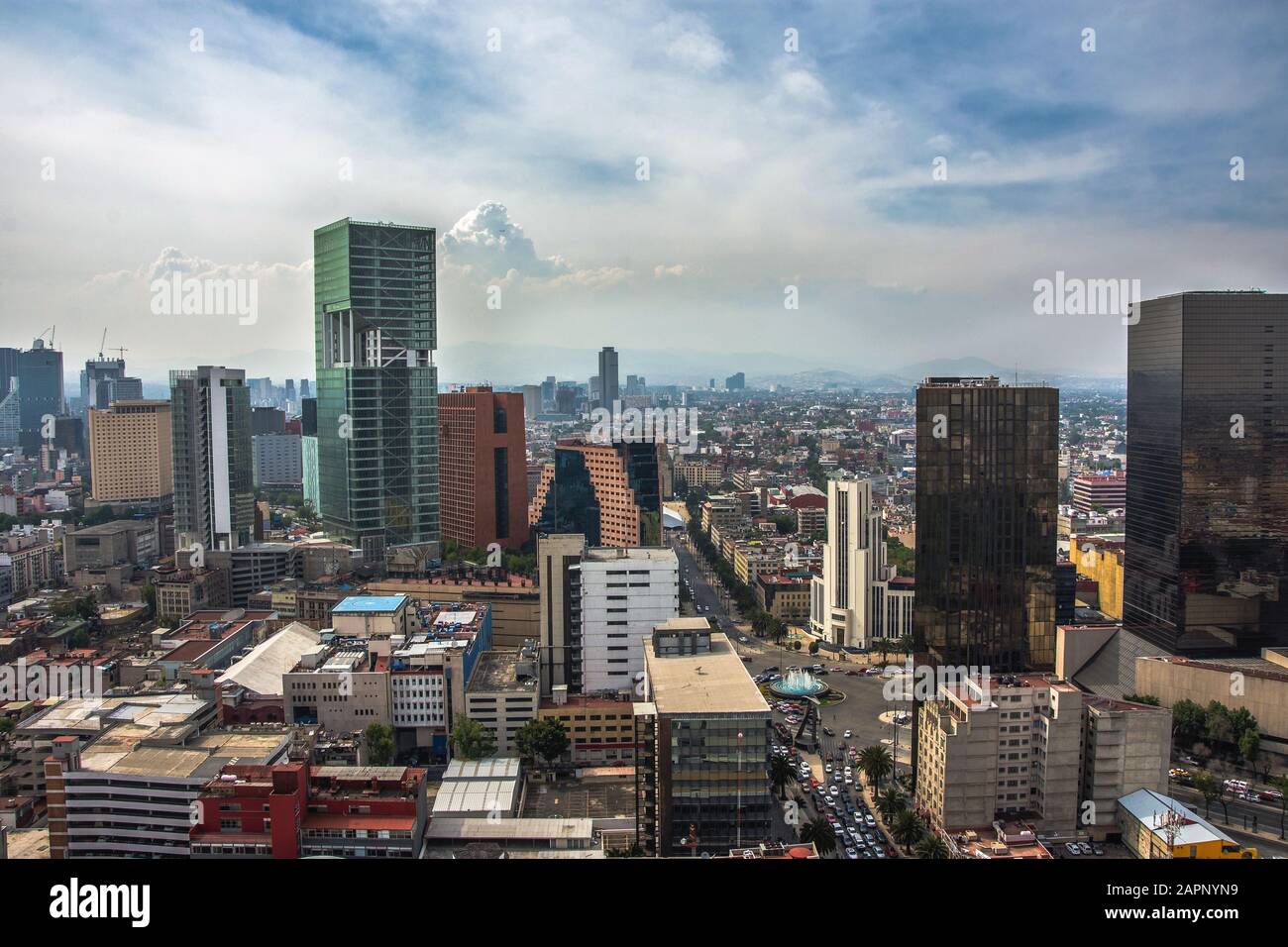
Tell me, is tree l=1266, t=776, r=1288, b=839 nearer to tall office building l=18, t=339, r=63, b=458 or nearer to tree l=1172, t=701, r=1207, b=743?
tree l=1172, t=701, r=1207, b=743

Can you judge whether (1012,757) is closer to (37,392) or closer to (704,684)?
(704,684)

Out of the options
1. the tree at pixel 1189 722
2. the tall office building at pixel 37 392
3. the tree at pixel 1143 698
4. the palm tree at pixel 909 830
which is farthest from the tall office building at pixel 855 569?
the tall office building at pixel 37 392

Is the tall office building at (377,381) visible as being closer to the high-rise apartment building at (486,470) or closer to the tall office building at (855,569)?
the high-rise apartment building at (486,470)

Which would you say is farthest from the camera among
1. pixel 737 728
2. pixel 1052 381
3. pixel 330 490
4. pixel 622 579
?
pixel 330 490

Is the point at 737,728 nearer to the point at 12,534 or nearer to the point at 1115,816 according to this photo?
the point at 1115,816

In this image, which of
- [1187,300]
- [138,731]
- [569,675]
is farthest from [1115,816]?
[138,731]
